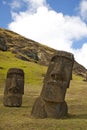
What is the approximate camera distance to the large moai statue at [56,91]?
25.8 m

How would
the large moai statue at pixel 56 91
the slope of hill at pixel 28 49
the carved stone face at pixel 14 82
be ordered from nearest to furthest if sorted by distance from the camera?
the large moai statue at pixel 56 91 → the carved stone face at pixel 14 82 → the slope of hill at pixel 28 49

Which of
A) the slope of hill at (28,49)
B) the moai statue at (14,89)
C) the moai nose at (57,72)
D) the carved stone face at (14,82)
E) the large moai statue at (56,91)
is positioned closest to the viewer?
the large moai statue at (56,91)

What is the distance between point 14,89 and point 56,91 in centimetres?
911

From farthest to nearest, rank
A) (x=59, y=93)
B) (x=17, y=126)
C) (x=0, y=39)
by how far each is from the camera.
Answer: (x=0, y=39) → (x=59, y=93) → (x=17, y=126)

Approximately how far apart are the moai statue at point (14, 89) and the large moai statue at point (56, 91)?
318 inches

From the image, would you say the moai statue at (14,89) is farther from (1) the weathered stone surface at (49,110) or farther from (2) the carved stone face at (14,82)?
(1) the weathered stone surface at (49,110)

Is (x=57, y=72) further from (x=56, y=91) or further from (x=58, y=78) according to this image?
(x=56, y=91)

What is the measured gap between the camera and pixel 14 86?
34281 mm

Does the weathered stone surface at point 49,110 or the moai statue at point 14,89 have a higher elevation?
the moai statue at point 14,89

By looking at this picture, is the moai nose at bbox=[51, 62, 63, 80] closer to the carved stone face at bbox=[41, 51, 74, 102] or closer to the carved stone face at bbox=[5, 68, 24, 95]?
the carved stone face at bbox=[41, 51, 74, 102]

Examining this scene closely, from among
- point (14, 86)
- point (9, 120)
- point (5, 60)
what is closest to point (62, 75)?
point (9, 120)

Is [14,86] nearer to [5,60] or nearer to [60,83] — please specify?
[60,83]

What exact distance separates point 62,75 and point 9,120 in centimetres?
493

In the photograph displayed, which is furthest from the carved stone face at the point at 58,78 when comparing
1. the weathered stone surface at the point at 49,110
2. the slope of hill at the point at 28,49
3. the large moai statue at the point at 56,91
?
the slope of hill at the point at 28,49
